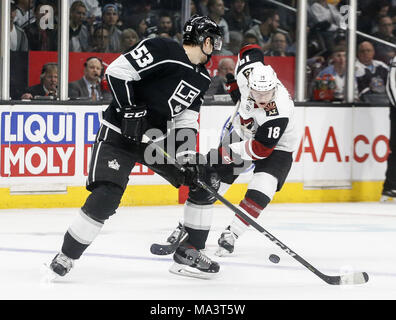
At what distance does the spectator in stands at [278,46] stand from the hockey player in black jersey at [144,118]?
10.8 feet

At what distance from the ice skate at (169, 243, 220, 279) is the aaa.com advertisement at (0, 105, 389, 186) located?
94.5 inches

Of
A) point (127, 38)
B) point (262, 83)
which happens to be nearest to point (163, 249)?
point (262, 83)

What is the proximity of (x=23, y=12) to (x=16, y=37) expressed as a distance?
16cm

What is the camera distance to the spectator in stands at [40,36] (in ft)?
22.7

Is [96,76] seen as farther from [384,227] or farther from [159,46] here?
[159,46]

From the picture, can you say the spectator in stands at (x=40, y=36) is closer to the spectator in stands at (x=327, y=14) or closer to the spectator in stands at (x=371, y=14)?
the spectator in stands at (x=327, y=14)

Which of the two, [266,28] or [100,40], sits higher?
[266,28]

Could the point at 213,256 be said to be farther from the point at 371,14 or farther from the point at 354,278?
the point at 371,14

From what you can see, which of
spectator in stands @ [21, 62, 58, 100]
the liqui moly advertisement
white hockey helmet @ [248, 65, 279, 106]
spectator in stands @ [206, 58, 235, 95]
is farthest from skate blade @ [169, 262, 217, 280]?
spectator in stands @ [206, 58, 235, 95]

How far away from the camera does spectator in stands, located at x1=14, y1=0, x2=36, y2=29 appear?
6.89 metres

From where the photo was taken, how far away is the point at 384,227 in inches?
257

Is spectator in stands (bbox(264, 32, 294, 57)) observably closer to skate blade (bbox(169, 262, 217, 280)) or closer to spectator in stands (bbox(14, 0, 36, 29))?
spectator in stands (bbox(14, 0, 36, 29))

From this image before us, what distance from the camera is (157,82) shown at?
446 cm
